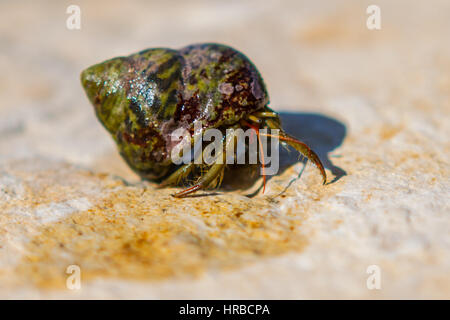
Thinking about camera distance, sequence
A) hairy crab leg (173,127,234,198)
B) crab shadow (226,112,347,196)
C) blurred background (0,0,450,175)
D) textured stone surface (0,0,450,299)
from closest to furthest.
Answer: textured stone surface (0,0,450,299), hairy crab leg (173,127,234,198), crab shadow (226,112,347,196), blurred background (0,0,450,175)

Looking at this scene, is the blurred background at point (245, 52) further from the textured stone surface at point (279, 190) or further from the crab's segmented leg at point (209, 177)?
the crab's segmented leg at point (209, 177)

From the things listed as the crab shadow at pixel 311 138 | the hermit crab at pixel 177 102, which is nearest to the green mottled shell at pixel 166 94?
the hermit crab at pixel 177 102

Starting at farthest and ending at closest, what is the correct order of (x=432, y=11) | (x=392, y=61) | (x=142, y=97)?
1. (x=432, y=11)
2. (x=392, y=61)
3. (x=142, y=97)

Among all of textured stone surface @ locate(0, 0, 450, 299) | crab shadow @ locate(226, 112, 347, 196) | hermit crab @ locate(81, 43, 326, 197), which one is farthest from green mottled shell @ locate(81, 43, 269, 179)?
crab shadow @ locate(226, 112, 347, 196)

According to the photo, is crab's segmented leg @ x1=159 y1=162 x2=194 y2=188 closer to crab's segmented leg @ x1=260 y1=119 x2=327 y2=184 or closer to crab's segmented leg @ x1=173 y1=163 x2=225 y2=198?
crab's segmented leg @ x1=173 y1=163 x2=225 y2=198

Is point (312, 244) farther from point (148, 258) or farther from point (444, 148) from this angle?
point (444, 148)

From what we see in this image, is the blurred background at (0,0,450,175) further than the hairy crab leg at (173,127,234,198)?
Yes
